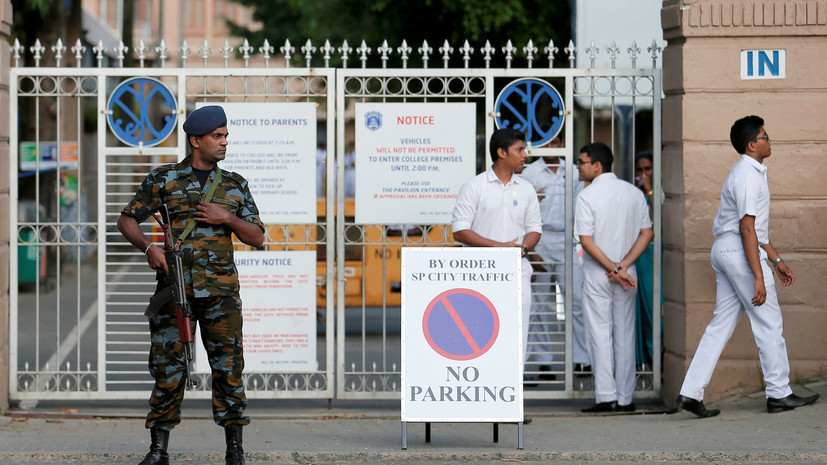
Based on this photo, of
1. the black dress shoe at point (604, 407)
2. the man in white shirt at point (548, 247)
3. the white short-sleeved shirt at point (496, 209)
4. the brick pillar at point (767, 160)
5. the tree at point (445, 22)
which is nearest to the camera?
the white short-sleeved shirt at point (496, 209)

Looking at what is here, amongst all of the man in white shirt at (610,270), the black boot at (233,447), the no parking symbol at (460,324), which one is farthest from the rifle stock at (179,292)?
the man in white shirt at (610,270)

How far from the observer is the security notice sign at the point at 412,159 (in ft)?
29.9

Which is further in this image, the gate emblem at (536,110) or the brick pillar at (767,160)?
the gate emblem at (536,110)

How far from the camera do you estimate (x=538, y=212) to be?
8664mm

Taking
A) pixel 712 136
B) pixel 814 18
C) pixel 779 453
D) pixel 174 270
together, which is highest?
pixel 814 18

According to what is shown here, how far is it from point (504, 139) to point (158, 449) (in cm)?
306

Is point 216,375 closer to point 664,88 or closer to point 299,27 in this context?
point 664,88

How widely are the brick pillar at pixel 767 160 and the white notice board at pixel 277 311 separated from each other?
2.59 metres

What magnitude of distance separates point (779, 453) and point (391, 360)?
4.93 m

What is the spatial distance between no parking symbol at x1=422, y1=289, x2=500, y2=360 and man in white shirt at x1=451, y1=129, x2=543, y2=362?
0.84 m

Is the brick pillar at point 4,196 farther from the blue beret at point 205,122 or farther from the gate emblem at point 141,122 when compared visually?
the blue beret at point 205,122

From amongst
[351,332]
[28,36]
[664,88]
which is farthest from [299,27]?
[664,88]

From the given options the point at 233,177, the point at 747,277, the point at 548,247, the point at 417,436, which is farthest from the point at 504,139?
the point at 233,177

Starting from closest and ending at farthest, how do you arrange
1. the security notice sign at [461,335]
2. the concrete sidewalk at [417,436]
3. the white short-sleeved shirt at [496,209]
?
1. the concrete sidewalk at [417,436]
2. the security notice sign at [461,335]
3. the white short-sleeved shirt at [496,209]
